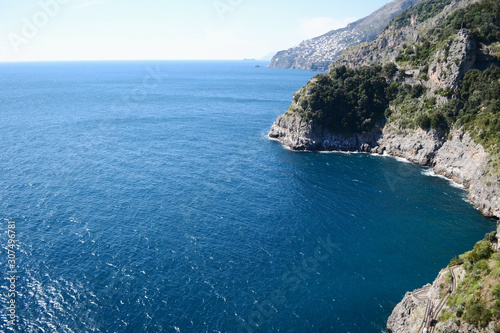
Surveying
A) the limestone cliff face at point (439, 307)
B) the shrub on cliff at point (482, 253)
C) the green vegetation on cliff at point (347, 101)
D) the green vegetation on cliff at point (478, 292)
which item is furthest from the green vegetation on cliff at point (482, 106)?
the limestone cliff face at point (439, 307)

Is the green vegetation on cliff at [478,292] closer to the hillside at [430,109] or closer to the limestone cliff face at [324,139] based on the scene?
the hillside at [430,109]

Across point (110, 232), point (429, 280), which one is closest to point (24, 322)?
point (110, 232)

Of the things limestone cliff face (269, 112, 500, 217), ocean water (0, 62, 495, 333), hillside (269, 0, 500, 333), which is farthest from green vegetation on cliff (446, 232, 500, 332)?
hillside (269, 0, 500, 333)

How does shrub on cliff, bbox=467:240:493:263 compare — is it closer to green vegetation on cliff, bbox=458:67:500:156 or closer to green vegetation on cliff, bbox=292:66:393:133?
green vegetation on cliff, bbox=458:67:500:156

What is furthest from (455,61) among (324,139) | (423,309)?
(423,309)

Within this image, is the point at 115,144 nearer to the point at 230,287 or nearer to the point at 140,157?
the point at 140,157

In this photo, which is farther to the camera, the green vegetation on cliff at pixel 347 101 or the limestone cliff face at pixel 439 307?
the green vegetation on cliff at pixel 347 101

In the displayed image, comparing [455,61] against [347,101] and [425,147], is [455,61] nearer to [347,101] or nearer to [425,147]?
[425,147]
